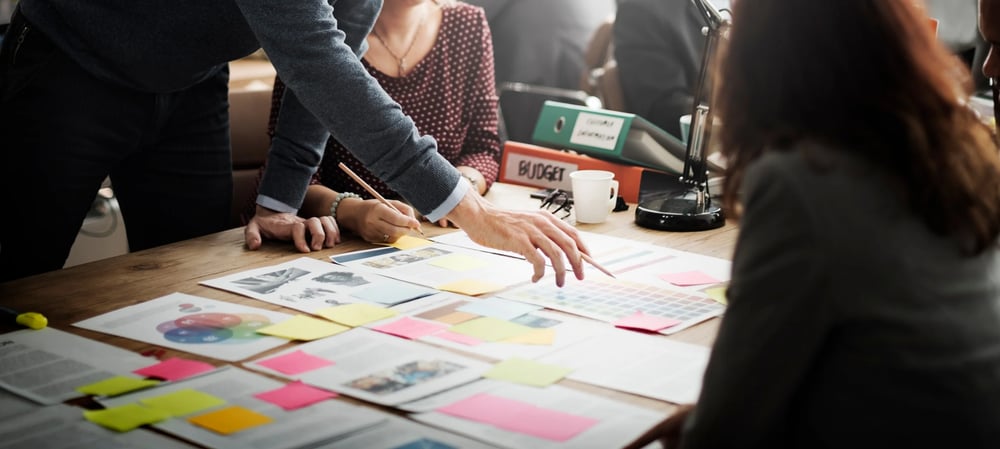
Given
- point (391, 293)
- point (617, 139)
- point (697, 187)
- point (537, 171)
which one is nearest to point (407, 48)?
point (537, 171)

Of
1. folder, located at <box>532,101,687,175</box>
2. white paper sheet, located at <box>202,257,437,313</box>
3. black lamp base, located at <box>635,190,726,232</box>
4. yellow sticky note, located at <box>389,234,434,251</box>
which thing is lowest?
white paper sheet, located at <box>202,257,437,313</box>

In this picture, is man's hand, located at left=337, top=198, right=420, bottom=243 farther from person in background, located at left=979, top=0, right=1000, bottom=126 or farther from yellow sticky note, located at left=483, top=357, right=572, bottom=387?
person in background, located at left=979, top=0, right=1000, bottom=126

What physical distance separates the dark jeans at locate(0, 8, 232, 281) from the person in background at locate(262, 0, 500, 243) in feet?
1.16

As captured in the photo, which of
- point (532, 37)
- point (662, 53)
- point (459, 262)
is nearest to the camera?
point (459, 262)

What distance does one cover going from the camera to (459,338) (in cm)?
124

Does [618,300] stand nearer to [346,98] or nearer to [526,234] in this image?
[526,234]

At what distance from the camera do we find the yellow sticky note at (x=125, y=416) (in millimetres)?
996

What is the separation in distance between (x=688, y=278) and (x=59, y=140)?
1.05 meters

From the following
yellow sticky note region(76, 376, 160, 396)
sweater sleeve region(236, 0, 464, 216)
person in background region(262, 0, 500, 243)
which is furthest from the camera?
person in background region(262, 0, 500, 243)

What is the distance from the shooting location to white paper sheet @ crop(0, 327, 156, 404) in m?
1.08

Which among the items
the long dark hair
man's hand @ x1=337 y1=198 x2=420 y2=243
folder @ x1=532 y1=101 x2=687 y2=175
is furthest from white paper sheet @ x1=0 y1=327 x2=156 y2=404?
folder @ x1=532 y1=101 x2=687 y2=175

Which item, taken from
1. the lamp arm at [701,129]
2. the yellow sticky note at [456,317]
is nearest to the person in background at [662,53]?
the lamp arm at [701,129]

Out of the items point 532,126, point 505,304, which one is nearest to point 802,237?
point 505,304

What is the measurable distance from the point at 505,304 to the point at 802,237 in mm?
648
